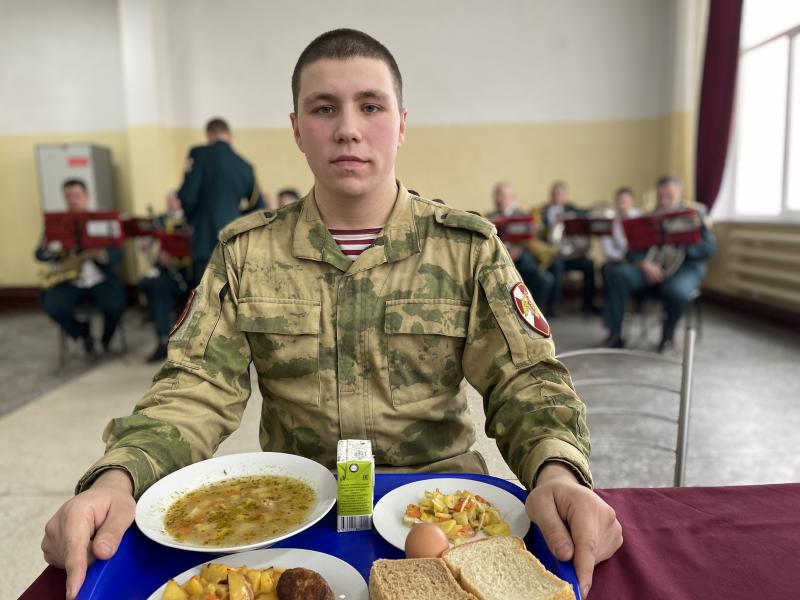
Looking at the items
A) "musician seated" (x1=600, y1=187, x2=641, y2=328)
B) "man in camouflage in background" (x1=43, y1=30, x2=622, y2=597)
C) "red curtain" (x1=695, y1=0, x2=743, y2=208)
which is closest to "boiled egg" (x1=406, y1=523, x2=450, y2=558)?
"man in camouflage in background" (x1=43, y1=30, x2=622, y2=597)

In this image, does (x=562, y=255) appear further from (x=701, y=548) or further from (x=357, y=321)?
(x=701, y=548)

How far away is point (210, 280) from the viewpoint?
115cm

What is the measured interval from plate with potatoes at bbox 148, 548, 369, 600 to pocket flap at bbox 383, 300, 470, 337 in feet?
1.61

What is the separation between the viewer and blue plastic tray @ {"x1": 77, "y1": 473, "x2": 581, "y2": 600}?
0.68 meters

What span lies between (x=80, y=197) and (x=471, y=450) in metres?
4.15

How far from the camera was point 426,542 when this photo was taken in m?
0.71

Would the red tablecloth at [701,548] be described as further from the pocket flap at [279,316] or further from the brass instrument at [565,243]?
the brass instrument at [565,243]

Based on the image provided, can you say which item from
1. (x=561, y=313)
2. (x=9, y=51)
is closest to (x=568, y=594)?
(x=561, y=313)

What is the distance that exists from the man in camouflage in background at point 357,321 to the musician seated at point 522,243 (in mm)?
3718

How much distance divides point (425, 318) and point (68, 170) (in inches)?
259

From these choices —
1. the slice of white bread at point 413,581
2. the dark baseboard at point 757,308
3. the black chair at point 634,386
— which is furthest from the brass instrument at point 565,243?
the slice of white bread at point 413,581

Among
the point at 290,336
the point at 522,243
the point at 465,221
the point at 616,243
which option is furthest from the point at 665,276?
the point at 290,336

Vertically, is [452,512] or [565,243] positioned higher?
[452,512]

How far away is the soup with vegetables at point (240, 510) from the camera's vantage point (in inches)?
30.1
